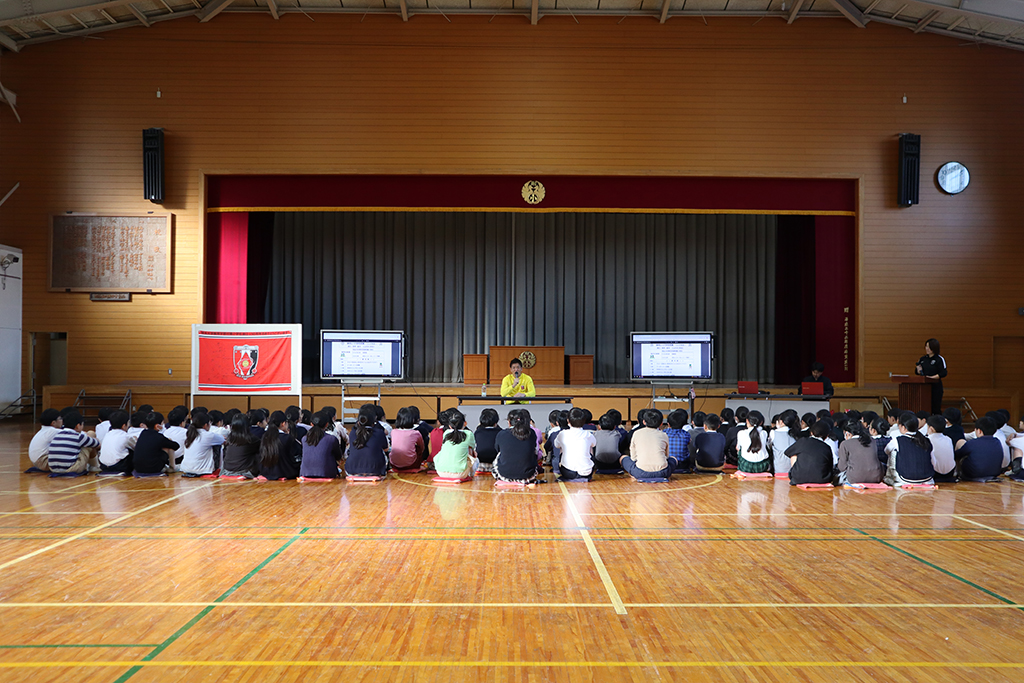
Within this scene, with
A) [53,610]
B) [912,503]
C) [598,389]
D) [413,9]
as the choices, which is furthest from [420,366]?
[53,610]

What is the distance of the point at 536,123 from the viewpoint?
1454 centimetres

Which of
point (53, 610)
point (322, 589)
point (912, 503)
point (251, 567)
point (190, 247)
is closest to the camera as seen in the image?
point (53, 610)

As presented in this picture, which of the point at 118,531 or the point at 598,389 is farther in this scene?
the point at 598,389

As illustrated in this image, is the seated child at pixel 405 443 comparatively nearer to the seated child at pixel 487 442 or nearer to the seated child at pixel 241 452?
the seated child at pixel 487 442

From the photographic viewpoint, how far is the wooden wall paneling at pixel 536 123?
14523 mm

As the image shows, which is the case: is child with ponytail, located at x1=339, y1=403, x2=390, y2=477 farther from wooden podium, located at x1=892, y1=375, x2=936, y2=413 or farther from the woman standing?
the woman standing

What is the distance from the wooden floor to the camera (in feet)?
11.1

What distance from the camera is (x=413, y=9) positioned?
1456cm

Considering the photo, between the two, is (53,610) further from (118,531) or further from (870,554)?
(870,554)

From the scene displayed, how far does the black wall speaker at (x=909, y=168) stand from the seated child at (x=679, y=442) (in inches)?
354

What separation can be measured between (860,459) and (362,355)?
385 inches

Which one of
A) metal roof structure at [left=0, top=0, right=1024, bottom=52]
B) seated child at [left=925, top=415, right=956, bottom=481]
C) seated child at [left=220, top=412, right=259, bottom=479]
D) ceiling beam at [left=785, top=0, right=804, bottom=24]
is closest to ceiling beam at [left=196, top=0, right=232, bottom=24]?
metal roof structure at [left=0, top=0, right=1024, bottom=52]

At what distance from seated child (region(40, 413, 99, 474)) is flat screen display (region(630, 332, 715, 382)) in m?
9.90

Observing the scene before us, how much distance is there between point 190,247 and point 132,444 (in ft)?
23.2
